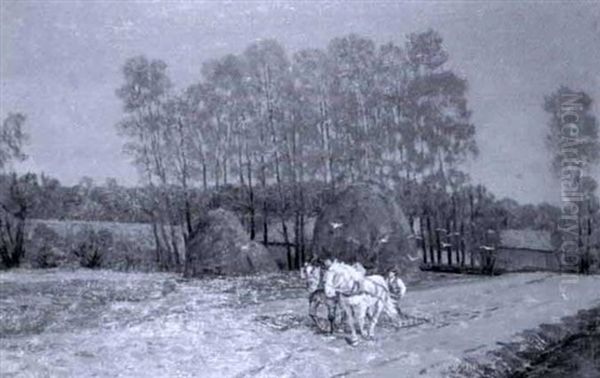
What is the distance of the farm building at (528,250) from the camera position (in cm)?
632

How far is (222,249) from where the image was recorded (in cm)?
726

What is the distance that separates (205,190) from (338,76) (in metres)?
1.54

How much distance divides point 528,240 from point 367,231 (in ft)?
5.07

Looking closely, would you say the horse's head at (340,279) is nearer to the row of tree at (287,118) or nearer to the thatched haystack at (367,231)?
the thatched haystack at (367,231)

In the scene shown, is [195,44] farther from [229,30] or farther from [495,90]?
[495,90]

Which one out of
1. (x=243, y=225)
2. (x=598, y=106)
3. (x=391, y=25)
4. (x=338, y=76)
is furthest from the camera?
(x=243, y=225)

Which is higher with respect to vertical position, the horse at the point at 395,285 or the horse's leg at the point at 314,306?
the horse at the point at 395,285

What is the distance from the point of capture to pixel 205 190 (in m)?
6.62

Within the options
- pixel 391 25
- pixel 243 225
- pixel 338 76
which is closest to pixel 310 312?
pixel 243 225

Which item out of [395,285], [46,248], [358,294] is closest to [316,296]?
[358,294]

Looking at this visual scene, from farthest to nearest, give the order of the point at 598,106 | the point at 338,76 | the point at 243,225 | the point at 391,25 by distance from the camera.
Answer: the point at 243,225
the point at 338,76
the point at 391,25
the point at 598,106

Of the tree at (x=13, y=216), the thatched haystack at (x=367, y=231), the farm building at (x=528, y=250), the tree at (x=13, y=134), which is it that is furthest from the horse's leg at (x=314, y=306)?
the tree at (x=13, y=134)

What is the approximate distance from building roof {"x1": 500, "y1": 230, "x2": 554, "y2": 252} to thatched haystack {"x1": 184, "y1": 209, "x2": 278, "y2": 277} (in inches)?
83.3

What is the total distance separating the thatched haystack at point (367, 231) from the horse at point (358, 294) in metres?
0.38
